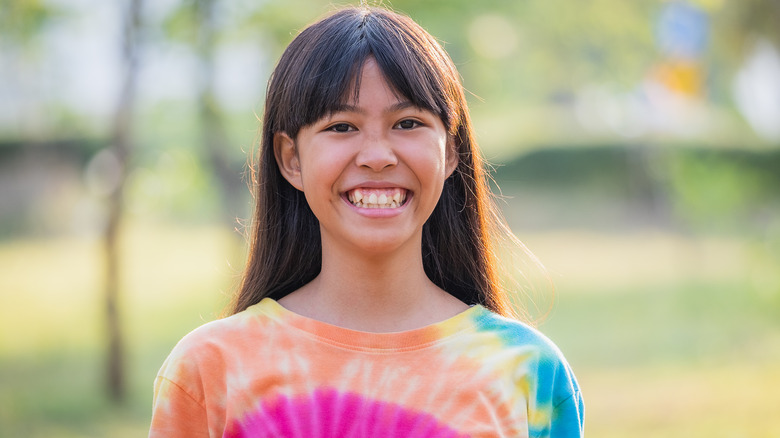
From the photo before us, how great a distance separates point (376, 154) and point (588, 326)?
857 cm

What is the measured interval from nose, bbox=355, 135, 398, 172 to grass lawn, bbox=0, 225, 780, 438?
0.76 m

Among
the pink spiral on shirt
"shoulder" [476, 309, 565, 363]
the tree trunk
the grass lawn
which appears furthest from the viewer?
the tree trunk

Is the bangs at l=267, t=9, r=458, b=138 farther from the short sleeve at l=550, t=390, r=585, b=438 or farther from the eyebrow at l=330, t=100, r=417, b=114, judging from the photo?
the short sleeve at l=550, t=390, r=585, b=438

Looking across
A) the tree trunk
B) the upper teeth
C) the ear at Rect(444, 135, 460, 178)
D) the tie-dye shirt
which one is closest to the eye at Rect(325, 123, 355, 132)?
the upper teeth

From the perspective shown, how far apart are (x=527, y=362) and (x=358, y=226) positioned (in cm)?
42

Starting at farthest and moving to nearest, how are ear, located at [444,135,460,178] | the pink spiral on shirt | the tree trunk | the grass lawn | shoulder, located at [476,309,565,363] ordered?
1. the tree trunk
2. the grass lawn
3. ear, located at [444,135,460,178]
4. shoulder, located at [476,309,565,363]
5. the pink spiral on shirt

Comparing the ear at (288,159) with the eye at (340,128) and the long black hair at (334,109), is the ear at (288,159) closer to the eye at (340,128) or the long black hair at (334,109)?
the long black hair at (334,109)

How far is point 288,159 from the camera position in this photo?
1944mm

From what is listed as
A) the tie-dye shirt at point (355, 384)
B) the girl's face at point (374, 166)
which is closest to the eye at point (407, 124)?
the girl's face at point (374, 166)

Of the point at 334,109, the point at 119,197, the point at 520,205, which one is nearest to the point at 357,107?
the point at 334,109

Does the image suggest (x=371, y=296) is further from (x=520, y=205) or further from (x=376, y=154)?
(x=520, y=205)

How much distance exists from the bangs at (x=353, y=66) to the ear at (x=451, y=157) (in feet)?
0.27

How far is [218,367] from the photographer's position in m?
1.76

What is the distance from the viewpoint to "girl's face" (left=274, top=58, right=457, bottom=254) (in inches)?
68.9
